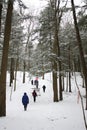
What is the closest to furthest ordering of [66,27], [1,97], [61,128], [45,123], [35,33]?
1. [61,128]
2. [45,123]
3. [1,97]
4. [35,33]
5. [66,27]

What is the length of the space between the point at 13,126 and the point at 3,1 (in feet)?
21.5

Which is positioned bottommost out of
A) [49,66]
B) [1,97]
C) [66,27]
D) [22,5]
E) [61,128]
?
[61,128]

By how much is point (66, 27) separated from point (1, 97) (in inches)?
649

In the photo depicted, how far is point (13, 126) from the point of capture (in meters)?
9.53

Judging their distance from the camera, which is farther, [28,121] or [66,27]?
[66,27]

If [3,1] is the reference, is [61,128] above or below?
below

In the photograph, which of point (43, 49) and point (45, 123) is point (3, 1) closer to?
point (45, 123)

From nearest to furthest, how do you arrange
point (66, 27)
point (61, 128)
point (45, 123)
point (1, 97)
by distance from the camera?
point (61, 128) < point (45, 123) < point (1, 97) < point (66, 27)

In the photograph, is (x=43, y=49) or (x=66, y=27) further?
(x=66, y=27)

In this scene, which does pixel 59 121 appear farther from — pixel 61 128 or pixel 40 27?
pixel 40 27

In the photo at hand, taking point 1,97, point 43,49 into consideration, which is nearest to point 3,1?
point 1,97

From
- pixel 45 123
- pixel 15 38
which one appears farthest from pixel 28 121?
pixel 15 38

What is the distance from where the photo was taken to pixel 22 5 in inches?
469

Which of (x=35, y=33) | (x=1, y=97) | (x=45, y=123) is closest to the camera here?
(x=45, y=123)
